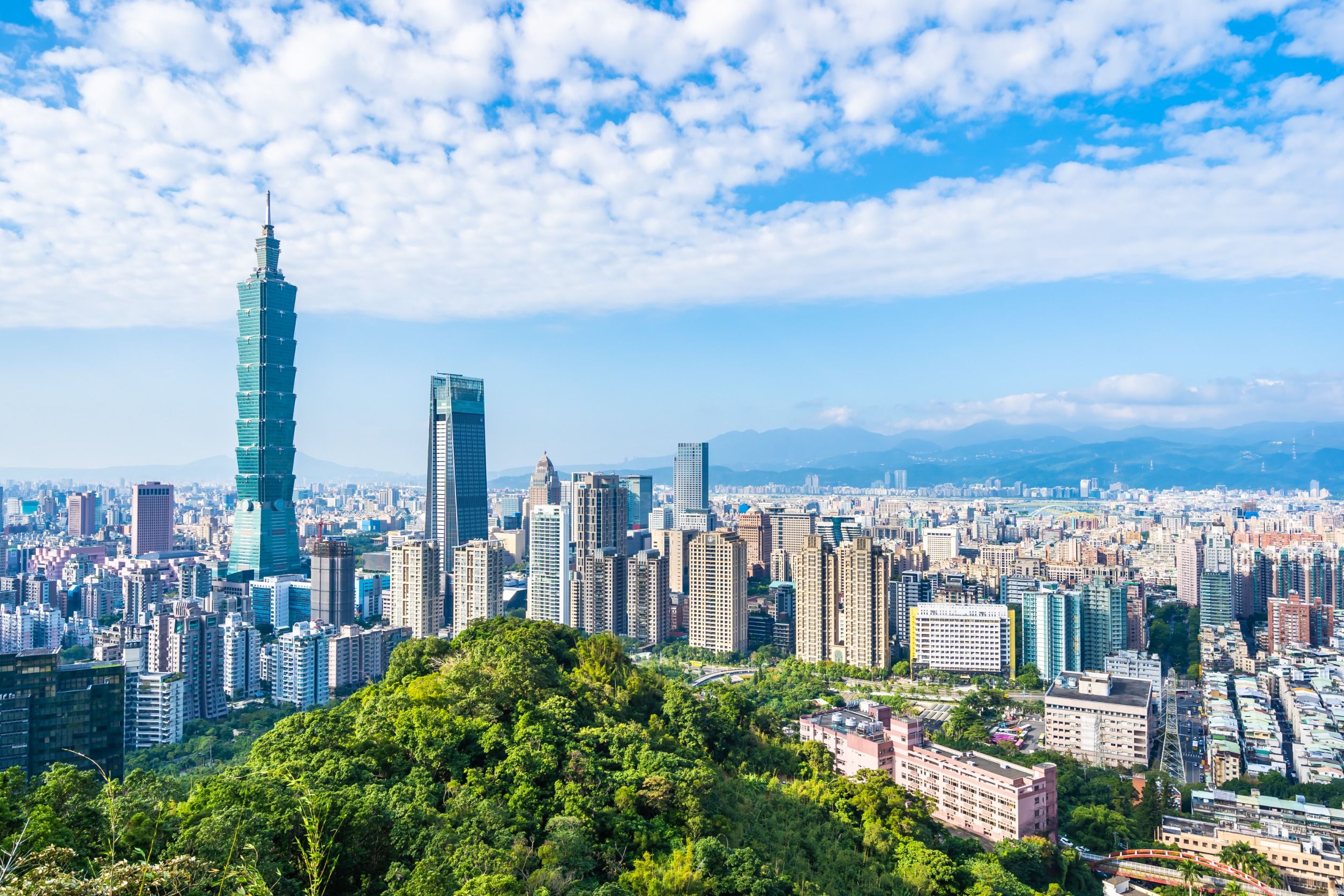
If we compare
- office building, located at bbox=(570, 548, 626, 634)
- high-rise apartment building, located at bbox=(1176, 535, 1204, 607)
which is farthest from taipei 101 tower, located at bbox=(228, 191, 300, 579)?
high-rise apartment building, located at bbox=(1176, 535, 1204, 607)

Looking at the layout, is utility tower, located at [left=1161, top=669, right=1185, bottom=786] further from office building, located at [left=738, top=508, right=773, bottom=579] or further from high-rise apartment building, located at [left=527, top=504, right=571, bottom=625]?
office building, located at [left=738, top=508, right=773, bottom=579]

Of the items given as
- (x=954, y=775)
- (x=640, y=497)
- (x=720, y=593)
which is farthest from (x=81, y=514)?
(x=954, y=775)

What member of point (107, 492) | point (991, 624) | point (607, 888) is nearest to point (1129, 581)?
point (991, 624)

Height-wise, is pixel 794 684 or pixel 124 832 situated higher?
pixel 124 832

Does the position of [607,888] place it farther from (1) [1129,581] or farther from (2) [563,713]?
(1) [1129,581]

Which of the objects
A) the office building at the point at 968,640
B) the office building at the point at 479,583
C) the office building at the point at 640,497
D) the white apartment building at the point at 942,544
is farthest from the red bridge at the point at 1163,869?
the office building at the point at 640,497

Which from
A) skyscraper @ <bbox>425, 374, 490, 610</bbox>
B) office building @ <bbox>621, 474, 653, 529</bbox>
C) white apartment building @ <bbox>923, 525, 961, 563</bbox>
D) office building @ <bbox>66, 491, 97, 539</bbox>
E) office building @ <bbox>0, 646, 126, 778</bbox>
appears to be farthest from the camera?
office building @ <bbox>621, 474, 653, 529</bbox>

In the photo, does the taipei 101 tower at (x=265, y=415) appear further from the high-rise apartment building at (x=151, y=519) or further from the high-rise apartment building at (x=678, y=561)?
the high-rise apartment building at (x=678, y=561)
